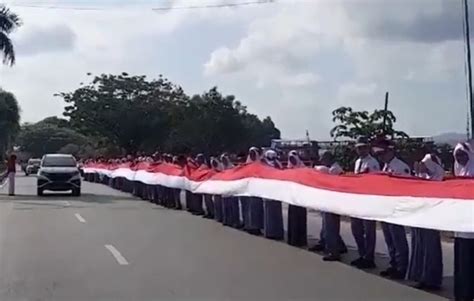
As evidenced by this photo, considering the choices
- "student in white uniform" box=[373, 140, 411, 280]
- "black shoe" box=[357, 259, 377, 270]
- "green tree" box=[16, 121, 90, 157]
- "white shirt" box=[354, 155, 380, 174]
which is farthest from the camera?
"green tree" box=[16, 121, 90, 157]

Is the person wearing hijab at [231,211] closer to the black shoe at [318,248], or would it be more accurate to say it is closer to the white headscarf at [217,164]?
the white headscarf at [217,164]

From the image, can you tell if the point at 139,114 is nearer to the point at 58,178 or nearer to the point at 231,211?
the point at 58,178

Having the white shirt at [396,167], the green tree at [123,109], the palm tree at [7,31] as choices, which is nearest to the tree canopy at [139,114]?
the green tree at [123,109]

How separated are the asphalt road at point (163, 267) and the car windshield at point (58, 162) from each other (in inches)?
666

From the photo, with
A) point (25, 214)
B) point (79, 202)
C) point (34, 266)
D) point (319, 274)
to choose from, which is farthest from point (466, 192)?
point (79, 202)

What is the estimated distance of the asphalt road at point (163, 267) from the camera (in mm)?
11328

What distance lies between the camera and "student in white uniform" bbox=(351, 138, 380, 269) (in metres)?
14.0

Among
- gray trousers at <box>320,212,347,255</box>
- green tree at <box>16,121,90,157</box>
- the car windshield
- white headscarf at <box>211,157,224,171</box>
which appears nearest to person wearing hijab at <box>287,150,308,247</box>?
gray trousers at <box>320,212,347,255</box>

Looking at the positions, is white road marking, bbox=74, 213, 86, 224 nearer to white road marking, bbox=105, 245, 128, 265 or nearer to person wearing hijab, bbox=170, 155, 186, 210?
person wearing hijab, bbox=170, 155, 186, 210

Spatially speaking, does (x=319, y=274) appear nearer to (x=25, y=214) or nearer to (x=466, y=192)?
(x=466, y=192)

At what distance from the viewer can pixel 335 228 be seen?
15398 mm

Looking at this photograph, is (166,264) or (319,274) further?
(166,264)

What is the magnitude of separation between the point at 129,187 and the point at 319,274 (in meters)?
31.6

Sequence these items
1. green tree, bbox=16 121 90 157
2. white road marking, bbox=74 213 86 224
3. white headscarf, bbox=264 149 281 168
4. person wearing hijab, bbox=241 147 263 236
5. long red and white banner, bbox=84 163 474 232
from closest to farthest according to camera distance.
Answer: long red and white banner, bbox=84 163 474 232
white headscarf, bbox=264 149 281 168
person wearing hijab, bbox=241 147 263 236
white road marking, bbox=74 213 86 224
green tree, bbox=16 121 90 157
